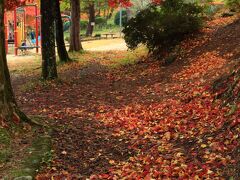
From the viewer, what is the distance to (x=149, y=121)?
26.8ft

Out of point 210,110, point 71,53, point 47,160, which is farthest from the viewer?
point 71,53

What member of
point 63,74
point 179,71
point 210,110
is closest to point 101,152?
point 210,110

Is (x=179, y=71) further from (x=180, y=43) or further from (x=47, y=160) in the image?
(x=47, y=160)

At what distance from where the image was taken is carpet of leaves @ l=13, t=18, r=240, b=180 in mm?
5566

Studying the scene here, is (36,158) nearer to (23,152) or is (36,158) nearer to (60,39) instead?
(23,152)

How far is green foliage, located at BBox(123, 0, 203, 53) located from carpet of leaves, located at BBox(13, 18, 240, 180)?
114cm

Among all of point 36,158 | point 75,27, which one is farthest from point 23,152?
point 75,27

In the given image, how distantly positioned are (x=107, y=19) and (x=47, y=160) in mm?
51271

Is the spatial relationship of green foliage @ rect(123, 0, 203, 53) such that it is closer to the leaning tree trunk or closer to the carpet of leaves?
the carpet of leaves

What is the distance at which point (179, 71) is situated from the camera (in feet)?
40.5

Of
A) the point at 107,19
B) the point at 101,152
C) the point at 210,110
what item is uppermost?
the point at 107,19

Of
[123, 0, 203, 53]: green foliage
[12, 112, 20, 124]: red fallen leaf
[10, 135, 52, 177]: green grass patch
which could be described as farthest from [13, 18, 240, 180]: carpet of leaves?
[123, 0, 203, 53]: green foliage

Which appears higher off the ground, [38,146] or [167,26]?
[167,26]

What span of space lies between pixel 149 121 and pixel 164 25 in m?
7.41
